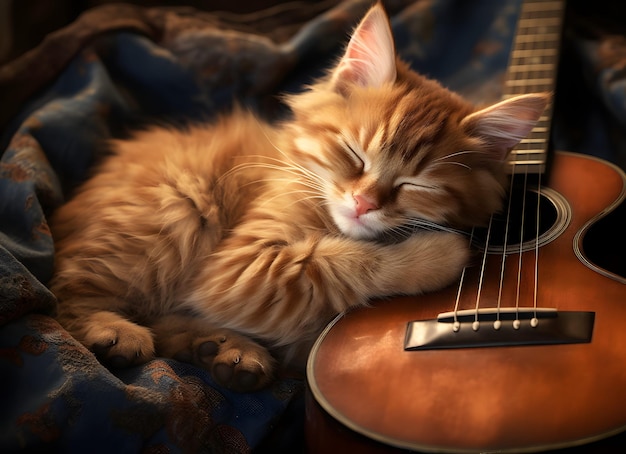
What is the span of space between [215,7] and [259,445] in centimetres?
164

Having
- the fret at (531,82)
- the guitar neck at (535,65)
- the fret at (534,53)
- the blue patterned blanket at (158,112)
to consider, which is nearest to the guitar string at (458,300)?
the guitar neck at (535,65)

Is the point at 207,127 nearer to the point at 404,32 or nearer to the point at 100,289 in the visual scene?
the point at 100,289

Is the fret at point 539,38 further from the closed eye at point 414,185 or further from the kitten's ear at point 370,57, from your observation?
the closed eye at point 414,185

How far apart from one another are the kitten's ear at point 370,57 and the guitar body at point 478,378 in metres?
0.49

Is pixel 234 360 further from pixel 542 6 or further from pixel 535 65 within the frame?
pixel 542 6

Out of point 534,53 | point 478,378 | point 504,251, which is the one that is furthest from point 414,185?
point 534,53

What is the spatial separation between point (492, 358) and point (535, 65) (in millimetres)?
1077

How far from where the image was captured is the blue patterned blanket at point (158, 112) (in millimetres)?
1039

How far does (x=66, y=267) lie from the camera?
135 cm

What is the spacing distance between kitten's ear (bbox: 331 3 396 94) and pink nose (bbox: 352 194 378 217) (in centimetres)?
30

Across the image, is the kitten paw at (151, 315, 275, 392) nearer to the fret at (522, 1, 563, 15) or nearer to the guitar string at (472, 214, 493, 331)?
the guitar string at (472, 214, 493, 331)

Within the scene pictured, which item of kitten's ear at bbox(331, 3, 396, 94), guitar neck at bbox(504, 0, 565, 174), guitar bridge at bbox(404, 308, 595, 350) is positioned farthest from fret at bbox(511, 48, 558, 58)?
guitar bridge at bbox(404, 308, 595, 350)

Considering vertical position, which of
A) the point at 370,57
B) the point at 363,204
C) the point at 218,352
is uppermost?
the point at 370,57

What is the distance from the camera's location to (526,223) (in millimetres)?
1449
